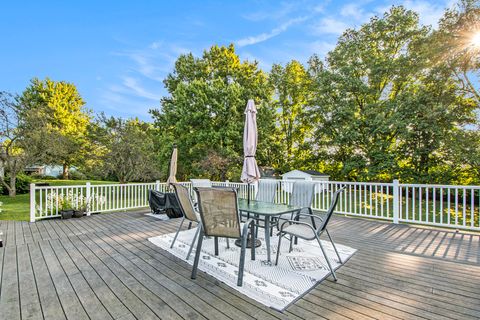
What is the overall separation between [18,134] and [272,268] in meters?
13.6

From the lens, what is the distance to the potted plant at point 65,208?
565cm

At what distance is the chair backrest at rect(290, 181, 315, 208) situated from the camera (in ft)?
12.5

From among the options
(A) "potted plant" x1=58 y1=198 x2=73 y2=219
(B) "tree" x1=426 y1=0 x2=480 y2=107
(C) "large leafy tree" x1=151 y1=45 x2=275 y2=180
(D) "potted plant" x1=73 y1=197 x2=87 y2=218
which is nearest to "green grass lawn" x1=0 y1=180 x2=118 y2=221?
(A) "potted plant" x1=58 y1=198 x2=73 y2=219

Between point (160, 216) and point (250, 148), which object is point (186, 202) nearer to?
point (250, 148)

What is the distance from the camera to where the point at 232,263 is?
9.47ft

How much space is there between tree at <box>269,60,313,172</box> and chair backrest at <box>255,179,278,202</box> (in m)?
11.6

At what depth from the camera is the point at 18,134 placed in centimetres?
1069

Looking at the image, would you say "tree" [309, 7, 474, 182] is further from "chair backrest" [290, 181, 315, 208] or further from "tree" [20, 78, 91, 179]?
"tree" [20, 78, 91, 179]

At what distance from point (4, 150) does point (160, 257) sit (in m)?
13.0

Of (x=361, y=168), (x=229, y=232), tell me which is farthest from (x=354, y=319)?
(x=361, y=168)

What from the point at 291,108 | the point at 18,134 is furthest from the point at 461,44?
the point at 18,134

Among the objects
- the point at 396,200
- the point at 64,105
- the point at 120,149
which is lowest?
the point at 396,200

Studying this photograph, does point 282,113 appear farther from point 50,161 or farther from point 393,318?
point 393,318

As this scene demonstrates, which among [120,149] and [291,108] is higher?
[291,108]
